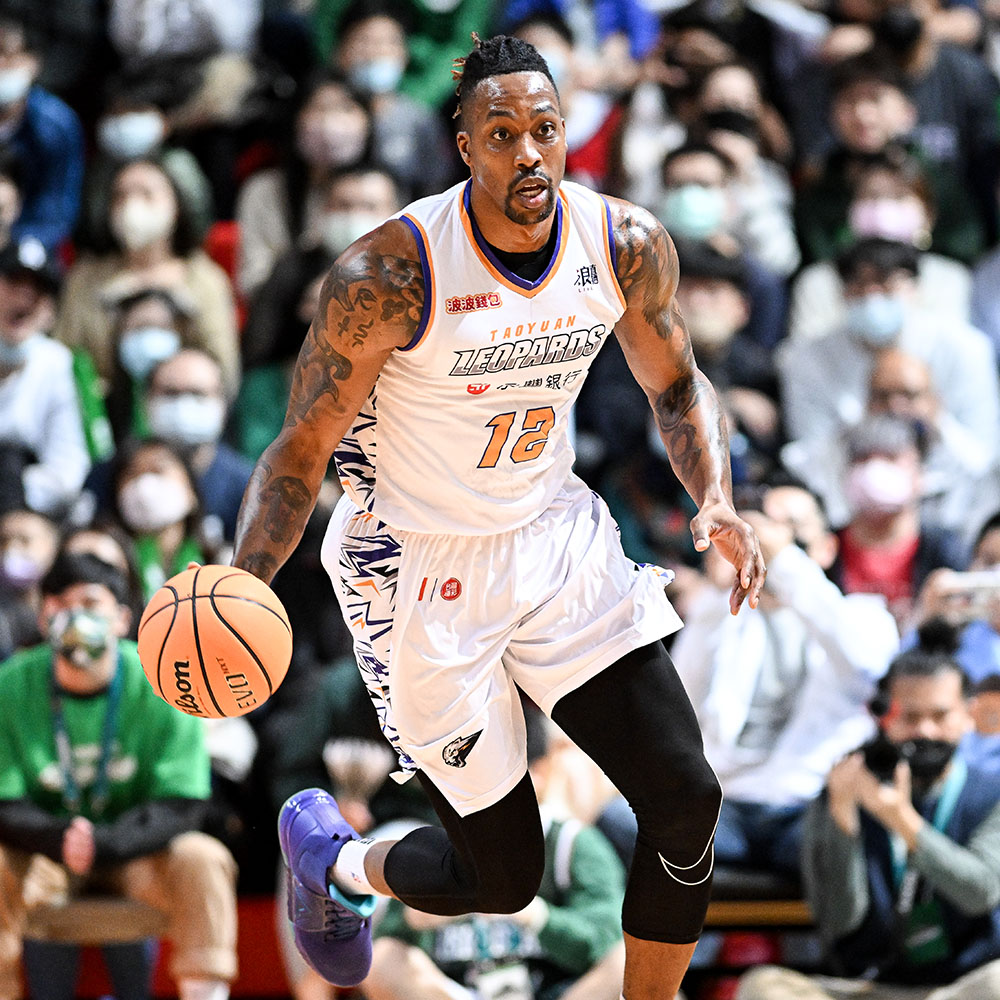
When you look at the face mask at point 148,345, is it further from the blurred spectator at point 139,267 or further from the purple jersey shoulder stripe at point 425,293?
the purple jersey shoulder stripe at point 425,293

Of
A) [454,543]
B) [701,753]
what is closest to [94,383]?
[454,543]

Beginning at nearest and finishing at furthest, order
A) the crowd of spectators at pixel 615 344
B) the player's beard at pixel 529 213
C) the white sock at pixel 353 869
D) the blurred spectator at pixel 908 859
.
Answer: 1. the player's beard at pixel 529 213
2. the white sock at pixel 353 869
3. the blurred spectator at pixel 908 859
4. the crowd of spectators at pixel 615 344

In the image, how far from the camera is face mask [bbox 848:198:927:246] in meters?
8.74

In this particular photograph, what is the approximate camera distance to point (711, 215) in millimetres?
8547

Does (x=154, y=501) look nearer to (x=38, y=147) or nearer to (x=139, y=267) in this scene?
(x=139, y=267)

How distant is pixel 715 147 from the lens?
8.68m

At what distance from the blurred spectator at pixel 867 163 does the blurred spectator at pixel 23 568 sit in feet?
13.8

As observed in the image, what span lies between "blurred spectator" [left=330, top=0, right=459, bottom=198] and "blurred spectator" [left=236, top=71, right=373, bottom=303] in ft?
0.43

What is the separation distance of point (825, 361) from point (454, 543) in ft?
14.0

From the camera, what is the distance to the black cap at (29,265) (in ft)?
27.2

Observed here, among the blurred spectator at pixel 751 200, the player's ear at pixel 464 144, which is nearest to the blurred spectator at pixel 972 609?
the blurred spectator at pixel 751 200

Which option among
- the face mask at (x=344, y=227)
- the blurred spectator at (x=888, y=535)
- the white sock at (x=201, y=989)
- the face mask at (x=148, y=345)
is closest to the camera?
the white sock at (x=201, y=989)

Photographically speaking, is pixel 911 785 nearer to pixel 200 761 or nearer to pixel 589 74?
pixel 200 761

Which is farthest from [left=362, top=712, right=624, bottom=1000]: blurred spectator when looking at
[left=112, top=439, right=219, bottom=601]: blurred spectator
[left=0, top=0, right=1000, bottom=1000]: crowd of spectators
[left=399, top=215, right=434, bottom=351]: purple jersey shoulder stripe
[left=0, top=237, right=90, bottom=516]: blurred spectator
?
[left=0, top=237, right=90, bottom=516]: blurred spectator
